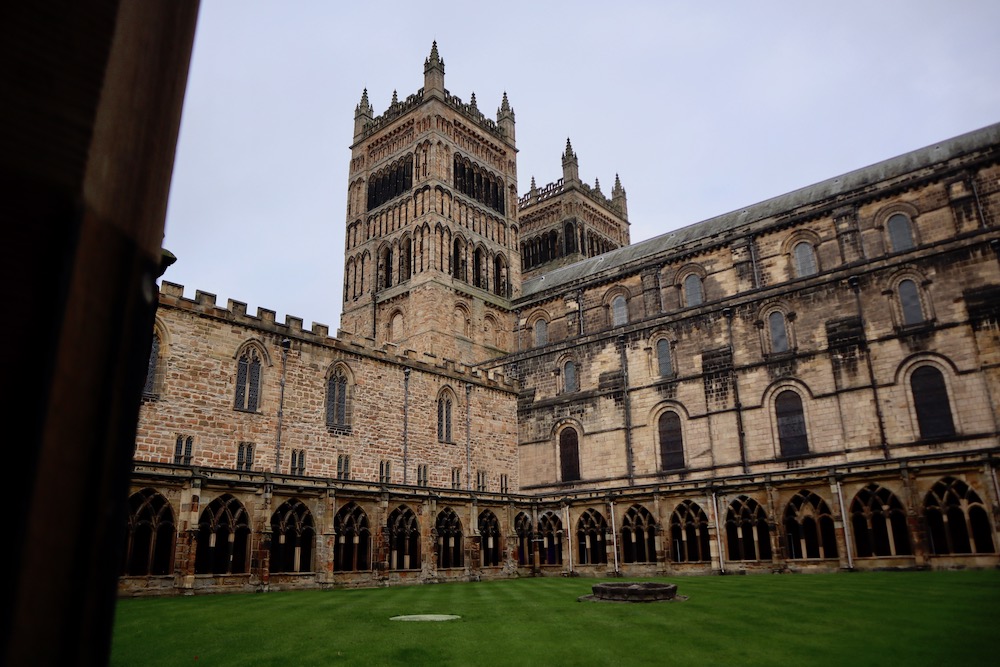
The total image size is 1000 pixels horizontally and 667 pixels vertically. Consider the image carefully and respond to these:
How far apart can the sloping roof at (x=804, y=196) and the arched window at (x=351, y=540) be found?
71.4 feet

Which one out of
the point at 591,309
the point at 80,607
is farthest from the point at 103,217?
the point at 591,309

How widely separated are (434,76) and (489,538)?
3116cm

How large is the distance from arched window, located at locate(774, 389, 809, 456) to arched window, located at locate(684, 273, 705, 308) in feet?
24.6

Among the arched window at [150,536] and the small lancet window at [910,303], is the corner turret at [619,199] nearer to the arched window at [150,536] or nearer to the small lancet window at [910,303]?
the small lancet window at [910,303]

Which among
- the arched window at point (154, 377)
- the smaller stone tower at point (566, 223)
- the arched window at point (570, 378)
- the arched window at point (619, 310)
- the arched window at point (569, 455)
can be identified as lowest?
the arched window at point (569, 455)

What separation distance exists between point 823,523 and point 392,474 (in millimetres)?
16989

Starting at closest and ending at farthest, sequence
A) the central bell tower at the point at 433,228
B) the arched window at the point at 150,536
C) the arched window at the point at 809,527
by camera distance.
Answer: the arched window at the point at 150,536 → the arched window at the point at 809,527 → the central bell tower at the point at 433,228

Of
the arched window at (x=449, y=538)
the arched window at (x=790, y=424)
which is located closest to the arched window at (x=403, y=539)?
the arched window at (x=449, y=538)

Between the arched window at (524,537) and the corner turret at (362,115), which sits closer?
the arched window at (524,537)

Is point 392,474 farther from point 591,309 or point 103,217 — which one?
point 103,217

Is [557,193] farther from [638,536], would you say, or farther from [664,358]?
[638,536]

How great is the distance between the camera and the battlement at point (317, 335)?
24.5 meters

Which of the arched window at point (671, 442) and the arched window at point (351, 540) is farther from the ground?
the arched window at point (671, 442)

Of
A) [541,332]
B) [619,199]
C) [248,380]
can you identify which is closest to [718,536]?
[248,380]
